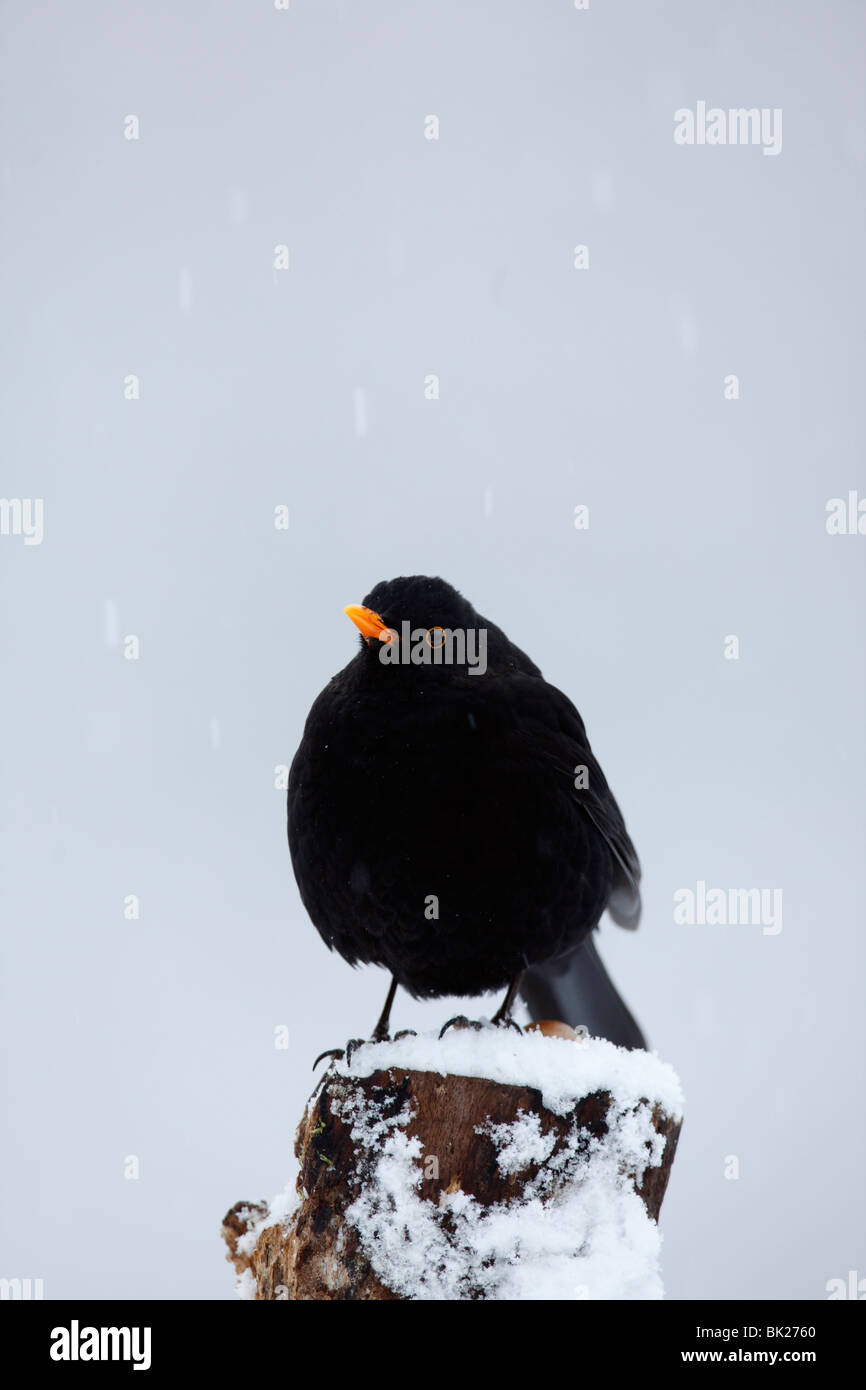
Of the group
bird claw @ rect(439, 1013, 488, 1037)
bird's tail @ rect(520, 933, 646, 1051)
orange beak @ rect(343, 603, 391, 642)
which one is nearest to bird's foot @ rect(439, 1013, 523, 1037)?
bird claw @ rect(439, 1013, 488, 1037)

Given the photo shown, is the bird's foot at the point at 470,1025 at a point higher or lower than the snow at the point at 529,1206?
higher

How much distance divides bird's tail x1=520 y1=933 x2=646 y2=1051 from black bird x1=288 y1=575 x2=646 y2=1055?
0.56 meters

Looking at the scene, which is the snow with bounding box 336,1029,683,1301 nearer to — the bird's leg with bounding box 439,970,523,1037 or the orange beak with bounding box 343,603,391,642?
the bird's leg with bounding box 439,970,523,1037

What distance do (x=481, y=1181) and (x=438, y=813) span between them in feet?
3.27

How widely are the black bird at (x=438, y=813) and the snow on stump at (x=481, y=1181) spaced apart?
0.49 metres

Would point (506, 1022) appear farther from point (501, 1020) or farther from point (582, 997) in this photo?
point (582, 997)

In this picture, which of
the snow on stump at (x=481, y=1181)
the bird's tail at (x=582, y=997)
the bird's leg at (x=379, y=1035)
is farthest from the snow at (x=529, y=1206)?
the bird's tail at (x=582, y=997)

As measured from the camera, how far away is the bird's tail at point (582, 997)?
154 inches

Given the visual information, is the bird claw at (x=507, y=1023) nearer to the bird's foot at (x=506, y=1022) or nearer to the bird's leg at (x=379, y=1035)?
the bird's foot at (x=506, y=1022)

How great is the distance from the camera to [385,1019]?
353 centimetres

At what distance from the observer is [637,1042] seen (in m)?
3.90
